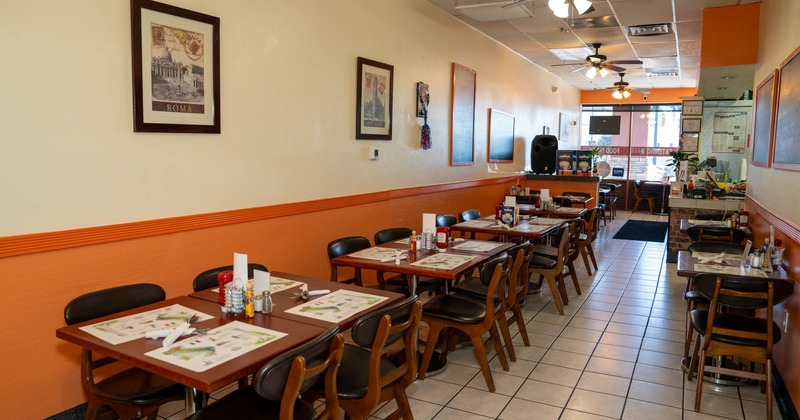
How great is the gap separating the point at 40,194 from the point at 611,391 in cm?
342

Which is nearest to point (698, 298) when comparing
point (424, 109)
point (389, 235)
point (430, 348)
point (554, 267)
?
point (554, 267)

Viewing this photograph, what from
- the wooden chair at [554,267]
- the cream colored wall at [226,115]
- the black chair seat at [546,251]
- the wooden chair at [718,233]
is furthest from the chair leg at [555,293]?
the cream colored wall at [226,115]

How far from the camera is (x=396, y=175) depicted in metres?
5.88

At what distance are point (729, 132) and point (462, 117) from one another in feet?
18.0

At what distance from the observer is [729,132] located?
382 inches

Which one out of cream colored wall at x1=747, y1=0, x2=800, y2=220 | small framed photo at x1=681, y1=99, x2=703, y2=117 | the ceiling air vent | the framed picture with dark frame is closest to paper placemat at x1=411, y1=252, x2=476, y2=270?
the framed picture with dark frame

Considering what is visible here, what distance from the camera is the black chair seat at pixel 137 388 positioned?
7.65ft

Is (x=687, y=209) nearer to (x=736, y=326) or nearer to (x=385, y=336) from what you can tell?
(x=736, y=326)

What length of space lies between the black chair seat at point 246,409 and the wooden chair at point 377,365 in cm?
23

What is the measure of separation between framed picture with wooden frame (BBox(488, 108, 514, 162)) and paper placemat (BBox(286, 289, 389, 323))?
600 centimetres

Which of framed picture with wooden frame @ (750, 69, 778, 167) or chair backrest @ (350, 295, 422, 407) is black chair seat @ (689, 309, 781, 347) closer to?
framed picture with wooden frame @ (750, 69, 778, 167)

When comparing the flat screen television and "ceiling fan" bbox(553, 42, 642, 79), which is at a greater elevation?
"ceiling fan" bbox(553, 42, 642, 79)

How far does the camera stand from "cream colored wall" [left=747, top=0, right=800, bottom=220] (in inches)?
145

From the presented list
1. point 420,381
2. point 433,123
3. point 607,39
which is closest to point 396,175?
point 433,123
